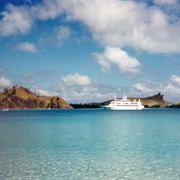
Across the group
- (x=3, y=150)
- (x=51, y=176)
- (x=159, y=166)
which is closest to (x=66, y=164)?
(x=51, y=176)

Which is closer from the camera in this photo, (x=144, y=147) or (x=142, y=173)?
(x=142, y=173)

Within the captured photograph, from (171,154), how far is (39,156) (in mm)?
11682

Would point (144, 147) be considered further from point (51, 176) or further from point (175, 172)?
point (51, 176)

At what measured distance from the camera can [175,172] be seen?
19.9m

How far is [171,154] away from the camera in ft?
87.6

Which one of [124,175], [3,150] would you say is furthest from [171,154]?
[3,150]

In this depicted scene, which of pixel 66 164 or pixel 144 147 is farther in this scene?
pixel 144 147

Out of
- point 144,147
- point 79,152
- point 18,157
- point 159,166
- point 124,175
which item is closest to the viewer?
point 124,175

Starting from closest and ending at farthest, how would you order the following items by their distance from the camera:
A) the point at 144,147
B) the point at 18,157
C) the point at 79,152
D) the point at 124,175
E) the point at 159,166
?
the point at 124,175
the point at 159,166
the point at 18,157
the point at 79,152
the point at 144,147

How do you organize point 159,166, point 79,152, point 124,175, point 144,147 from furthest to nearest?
point 144,147 → point 79,152 → point 159,166 → point 124,175

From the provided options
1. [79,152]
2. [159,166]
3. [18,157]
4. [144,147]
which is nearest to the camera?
[159,166]

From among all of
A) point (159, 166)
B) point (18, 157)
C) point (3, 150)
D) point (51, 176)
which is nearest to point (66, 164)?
point (51, 176)

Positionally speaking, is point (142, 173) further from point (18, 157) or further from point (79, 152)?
point (18, 157)

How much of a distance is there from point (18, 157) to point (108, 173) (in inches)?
369
